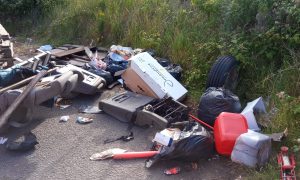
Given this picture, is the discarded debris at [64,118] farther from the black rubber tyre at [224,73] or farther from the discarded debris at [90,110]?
the black rubber tyre at [224,73]

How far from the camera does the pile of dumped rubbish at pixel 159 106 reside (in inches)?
175

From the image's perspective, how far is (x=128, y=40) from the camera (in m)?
8.28

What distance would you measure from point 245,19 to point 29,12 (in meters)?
6.51

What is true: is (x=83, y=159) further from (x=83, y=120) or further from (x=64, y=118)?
(x=64, y=118)

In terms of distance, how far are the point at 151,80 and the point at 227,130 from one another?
1689 millimetres

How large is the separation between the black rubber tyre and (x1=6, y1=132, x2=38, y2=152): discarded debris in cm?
255

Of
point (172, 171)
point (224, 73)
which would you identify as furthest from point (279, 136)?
point (224, 73)

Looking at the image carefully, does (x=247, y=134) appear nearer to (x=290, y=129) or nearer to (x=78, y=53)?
(x=290, y=129)

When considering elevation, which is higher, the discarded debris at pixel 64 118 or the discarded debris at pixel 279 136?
the discarded debris at pixel 279 136

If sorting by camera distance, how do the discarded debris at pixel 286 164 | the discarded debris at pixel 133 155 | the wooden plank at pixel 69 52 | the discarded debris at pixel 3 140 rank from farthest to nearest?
the wooden plank at pixel 69 52 → the discarded debris at pixel 3 140 → the discarded debris at pixel 133 155 → the discarded debris at pixel 286 164

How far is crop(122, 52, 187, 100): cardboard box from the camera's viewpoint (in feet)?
19.3

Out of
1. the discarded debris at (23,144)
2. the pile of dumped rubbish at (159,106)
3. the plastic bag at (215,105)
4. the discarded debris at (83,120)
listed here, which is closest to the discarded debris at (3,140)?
the pile of dumped rubbish at (159,106)

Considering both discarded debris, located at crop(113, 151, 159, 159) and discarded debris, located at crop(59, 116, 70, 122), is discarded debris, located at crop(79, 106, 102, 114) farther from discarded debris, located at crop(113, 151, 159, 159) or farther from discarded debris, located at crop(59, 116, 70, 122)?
discarded debris, located at crop(113, 151, 159, 159)

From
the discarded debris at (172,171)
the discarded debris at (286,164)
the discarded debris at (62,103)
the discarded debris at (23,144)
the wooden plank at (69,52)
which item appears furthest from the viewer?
the wooden plank at (69,52)
